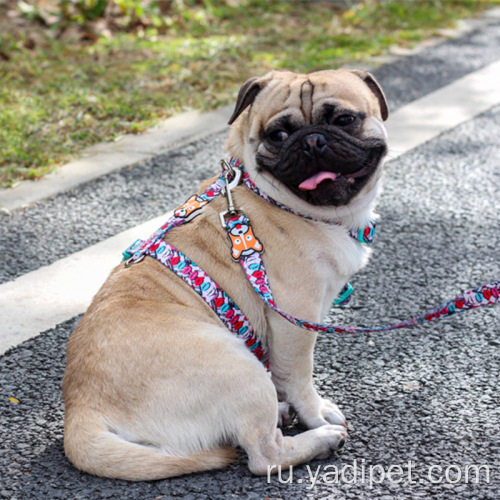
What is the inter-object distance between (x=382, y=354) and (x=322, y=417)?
2.19 feet

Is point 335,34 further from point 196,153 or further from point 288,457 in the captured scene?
point 288,457

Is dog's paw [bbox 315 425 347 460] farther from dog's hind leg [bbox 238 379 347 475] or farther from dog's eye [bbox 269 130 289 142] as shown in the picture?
dog's eye [bbox 269 130 289 142]

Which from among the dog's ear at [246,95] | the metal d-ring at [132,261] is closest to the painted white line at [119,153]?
the metal d-ring at [132,261]

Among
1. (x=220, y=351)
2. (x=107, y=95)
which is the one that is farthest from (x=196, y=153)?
(x=220, y=351)

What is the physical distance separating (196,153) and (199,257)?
2.90 metres

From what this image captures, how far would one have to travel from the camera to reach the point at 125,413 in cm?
258

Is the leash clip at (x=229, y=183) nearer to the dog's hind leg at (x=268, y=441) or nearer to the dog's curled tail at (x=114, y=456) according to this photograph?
the dog's hind leg at (x=268, y=441)

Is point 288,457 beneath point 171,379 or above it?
beneath

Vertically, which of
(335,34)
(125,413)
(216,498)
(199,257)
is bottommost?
(335,34)

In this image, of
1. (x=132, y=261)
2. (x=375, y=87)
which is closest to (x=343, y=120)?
(x=375, y=87)

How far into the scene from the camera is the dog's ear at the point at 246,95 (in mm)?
3043

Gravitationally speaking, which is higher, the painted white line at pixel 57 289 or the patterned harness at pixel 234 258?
the patterned harness at pixel 234 258

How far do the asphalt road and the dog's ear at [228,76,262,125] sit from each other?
125 cm

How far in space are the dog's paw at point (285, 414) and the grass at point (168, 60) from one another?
2.95 meters
